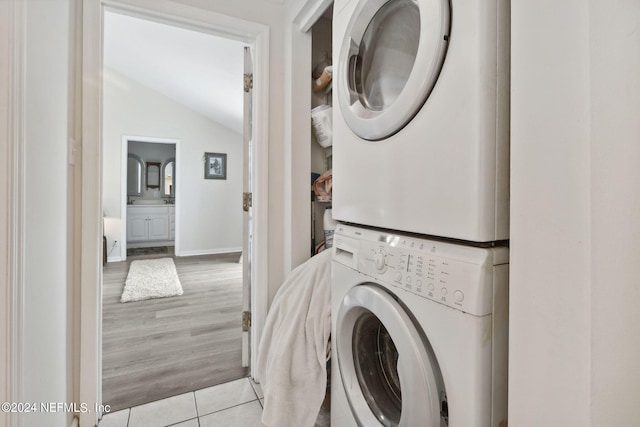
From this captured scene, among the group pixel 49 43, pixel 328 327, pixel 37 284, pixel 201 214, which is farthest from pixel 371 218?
pixel 201 214

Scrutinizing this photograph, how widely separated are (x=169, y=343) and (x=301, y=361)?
1382 mm

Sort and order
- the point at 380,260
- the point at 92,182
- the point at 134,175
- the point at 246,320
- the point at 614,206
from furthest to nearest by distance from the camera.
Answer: the point at 134,175 < the point at 246,320 < the point at 92,182 < the point at 380,260 < the point at 614,206

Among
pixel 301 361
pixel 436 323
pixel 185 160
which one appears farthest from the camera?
pixel 185 160

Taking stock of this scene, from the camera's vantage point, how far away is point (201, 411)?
1.50 m

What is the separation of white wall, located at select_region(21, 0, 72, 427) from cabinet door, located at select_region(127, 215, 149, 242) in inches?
221

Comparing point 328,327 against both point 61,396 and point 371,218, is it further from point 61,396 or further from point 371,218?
point 61,396

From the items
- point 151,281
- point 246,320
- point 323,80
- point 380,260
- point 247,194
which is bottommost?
point 151,281

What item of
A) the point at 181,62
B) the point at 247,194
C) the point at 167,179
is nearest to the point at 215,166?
the point at 181,62

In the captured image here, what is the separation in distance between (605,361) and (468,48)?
642 mm

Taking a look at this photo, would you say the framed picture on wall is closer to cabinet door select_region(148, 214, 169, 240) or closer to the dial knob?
cabinet door select_region(148, 214, 169, 240)

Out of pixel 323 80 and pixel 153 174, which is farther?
pixel 153 174

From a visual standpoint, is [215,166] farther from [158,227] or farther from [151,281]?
[151,281]

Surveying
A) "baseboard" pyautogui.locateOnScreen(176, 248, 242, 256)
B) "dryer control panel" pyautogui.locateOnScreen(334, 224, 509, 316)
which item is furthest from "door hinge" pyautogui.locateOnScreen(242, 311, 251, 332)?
"baseboard" pyautogui.locateOnScreen(176, 248, 242, 256)

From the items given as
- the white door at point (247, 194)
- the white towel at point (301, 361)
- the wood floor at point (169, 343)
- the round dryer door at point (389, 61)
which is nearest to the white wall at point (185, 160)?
the wood floor at point (169, 343)
